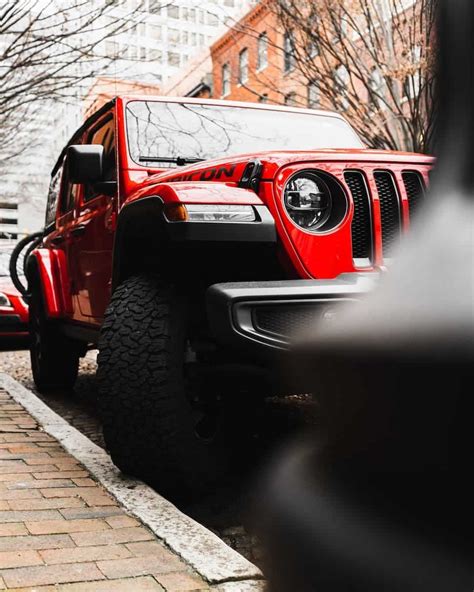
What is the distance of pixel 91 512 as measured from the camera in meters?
3.21

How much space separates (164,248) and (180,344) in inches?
16.6

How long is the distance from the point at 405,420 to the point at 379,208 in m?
2.76

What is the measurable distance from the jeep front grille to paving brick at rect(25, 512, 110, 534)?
148 cm

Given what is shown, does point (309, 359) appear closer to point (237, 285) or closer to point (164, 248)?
point (237, 285)

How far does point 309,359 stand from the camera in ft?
3.35

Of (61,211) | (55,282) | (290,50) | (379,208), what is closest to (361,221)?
(379,208)

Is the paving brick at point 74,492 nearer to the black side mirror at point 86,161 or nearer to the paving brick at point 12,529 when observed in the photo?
the paving brick at point 12,529

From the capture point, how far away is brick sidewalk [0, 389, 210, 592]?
2494 mm

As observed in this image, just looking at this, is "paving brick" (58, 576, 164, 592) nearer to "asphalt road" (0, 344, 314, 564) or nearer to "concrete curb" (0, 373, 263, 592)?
"concrete curb" (0, 373, 263, 592)

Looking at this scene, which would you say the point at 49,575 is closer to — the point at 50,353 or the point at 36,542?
the point at 36,542

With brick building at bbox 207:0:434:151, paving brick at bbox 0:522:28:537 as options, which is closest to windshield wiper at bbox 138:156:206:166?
paving brick at bbox 0:522:28:537

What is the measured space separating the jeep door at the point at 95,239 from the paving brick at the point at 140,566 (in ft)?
7.45

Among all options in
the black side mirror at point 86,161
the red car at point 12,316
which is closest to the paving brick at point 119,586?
the black side mirror at point 86,161

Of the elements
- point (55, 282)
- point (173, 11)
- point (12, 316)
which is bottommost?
point (12, 316)
